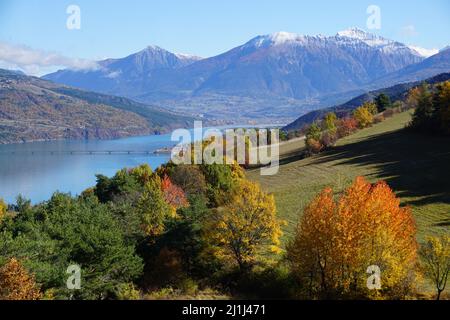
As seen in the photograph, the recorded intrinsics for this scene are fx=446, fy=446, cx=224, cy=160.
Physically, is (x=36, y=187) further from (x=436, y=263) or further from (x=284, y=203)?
(x=436, y=263)

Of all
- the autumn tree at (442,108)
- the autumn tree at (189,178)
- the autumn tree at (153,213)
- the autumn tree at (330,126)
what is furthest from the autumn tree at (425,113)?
the autumn tree at (153,213)

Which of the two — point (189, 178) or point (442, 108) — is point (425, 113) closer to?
point (442, 108)

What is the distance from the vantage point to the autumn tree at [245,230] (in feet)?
112

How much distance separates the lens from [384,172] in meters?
63.5

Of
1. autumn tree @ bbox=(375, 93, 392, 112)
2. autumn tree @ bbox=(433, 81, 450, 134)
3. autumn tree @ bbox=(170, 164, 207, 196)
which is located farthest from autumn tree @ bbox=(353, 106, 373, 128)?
autumn tree @ bbox=(170, 164, 207, 196)

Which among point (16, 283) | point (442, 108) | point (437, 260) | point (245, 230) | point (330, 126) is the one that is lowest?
point (16, 283)

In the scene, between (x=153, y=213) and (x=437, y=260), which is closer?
(x=437, y=260)

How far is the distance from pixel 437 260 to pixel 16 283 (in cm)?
2615

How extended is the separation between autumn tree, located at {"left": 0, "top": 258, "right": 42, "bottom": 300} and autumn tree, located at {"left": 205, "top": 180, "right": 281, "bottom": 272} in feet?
43.4

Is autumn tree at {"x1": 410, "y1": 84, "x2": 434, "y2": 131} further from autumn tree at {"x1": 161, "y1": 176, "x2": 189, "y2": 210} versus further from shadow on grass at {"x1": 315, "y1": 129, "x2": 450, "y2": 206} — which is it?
autumn tree at {"x1": 161, "y1": 176, "x2": 189, "y2": 210}

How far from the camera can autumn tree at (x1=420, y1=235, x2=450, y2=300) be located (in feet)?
93.6

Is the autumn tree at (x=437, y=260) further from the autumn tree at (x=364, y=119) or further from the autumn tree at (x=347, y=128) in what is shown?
the autumn tree at (x=364, y=119)

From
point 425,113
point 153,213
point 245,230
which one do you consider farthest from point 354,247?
point 425,113

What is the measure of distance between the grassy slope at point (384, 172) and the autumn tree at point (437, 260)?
10.2 meters
